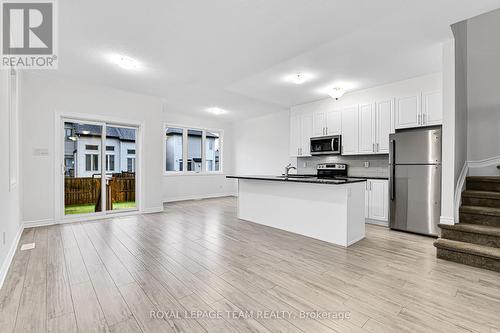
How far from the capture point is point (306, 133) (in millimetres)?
5891

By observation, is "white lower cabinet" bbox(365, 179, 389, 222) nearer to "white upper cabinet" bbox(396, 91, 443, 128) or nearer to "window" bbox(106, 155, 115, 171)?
"white upper cabinet" bbox(396, 91, 443, 128)

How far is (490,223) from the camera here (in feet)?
9.78

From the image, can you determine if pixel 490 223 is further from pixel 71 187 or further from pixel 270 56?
pixel 71 187

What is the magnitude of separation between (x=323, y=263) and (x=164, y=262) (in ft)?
6.11

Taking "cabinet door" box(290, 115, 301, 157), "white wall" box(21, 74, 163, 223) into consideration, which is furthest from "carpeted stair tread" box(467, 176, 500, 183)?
"white wall" box(21, 74, 163, 223)

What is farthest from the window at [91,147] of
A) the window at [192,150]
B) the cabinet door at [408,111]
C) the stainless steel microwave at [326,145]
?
the cabinet door at [408,111]

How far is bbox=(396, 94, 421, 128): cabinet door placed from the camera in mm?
4109

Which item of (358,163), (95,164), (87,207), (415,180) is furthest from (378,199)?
(87,207)

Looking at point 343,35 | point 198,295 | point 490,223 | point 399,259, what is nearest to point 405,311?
point 399,259

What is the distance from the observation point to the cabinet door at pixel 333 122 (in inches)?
206

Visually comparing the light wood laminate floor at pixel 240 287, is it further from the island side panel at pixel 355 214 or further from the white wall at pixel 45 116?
the white wall at pixel 45 116

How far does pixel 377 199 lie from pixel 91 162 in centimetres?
597

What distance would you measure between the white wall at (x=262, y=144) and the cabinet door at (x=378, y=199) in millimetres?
2624

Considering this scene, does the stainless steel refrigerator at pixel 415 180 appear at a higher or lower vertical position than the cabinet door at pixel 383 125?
lower
